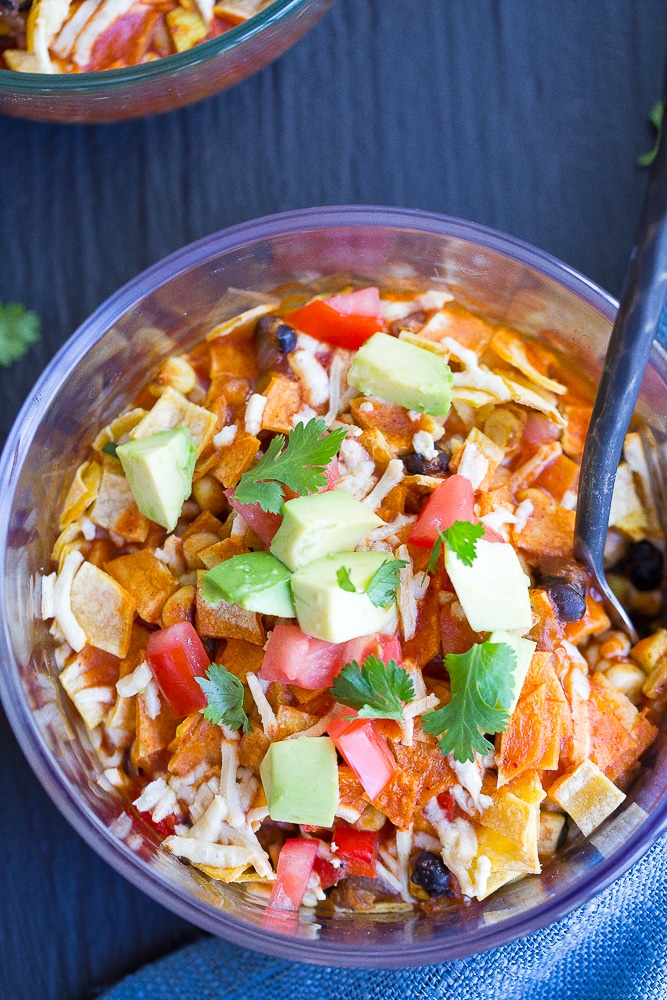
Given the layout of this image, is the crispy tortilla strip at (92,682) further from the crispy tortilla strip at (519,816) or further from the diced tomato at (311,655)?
the crispy tortilla strip at (519,816)

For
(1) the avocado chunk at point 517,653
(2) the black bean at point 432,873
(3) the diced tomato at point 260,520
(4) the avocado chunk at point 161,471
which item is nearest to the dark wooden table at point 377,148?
(4) the avocado chunk at point 161,471

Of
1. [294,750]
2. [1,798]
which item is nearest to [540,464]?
[294,750]

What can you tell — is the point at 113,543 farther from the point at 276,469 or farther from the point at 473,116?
the point at 473,116

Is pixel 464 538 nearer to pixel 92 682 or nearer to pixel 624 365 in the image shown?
pixel 624 365

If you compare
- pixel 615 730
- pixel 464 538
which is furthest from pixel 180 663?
pixel 615 730

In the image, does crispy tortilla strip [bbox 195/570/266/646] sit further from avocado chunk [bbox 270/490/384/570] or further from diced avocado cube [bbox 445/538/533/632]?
diced avocado cube [bbox 445/538/533/632]
